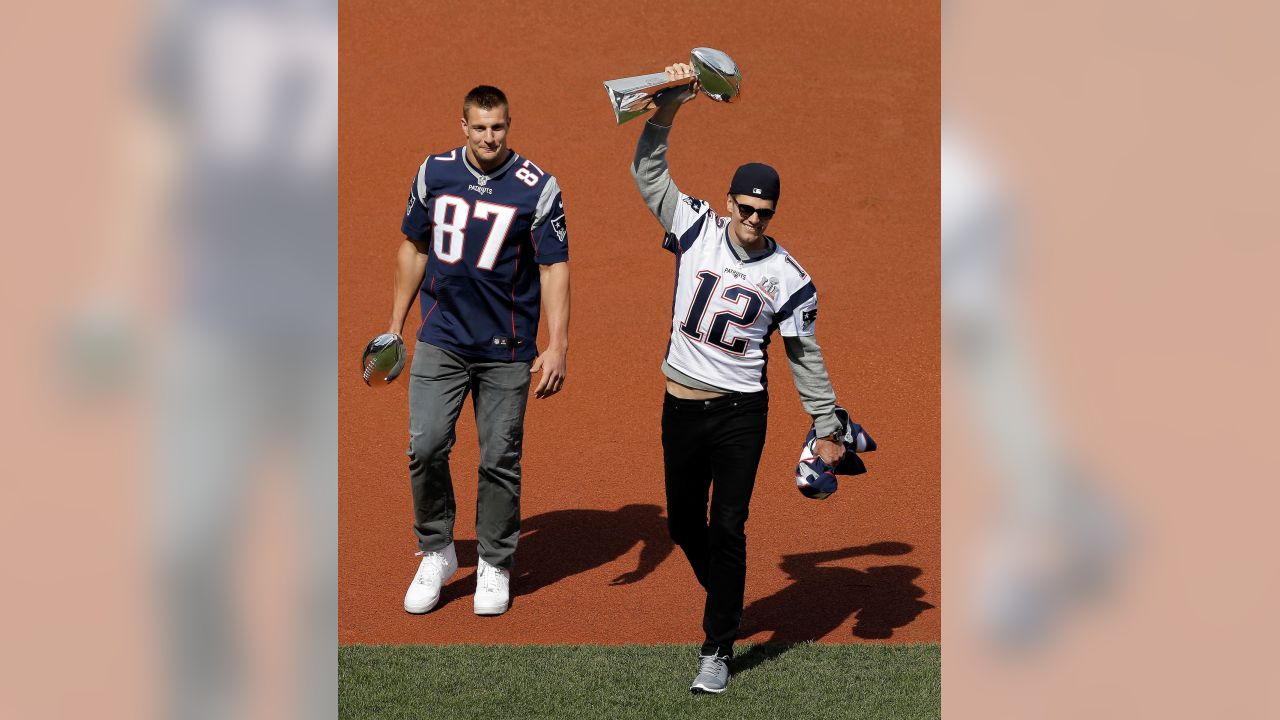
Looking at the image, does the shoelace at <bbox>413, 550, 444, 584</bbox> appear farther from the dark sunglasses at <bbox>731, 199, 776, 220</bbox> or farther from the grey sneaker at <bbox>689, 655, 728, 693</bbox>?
the dark sunglasses at <bbox>731, 199, 776, 220</bbox>

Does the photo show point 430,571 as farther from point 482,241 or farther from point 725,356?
point 725,356

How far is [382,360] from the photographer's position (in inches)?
224

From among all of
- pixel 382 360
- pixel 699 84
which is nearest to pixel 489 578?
pixel 382 360

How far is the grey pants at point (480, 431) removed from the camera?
6.19 m

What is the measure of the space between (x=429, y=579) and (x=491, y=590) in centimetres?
32

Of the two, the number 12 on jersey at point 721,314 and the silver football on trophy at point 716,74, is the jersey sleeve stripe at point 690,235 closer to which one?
the number 12 on jersey at point 721,314

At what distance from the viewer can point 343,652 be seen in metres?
5.85

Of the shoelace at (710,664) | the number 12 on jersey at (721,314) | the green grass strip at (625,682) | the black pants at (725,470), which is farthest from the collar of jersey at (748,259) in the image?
the green grass strip at (625,682)

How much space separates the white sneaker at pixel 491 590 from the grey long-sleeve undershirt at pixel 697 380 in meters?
1.53
